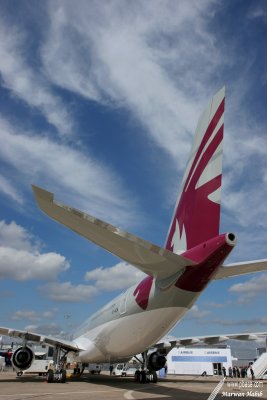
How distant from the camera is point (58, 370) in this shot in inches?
741

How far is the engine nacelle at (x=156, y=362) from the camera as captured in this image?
67.5 feet

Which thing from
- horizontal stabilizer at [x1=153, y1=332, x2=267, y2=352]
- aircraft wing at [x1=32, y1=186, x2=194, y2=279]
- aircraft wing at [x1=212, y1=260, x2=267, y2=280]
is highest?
aircraft wing at [x1=32, y1=186, x2=194, y2=279]

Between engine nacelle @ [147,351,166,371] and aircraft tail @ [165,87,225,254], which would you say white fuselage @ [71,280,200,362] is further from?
engine nacelle @ [147,351,166,371]

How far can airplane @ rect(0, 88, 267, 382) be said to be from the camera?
7.31m

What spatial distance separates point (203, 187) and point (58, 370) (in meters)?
13.8

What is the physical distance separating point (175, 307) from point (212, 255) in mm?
2665

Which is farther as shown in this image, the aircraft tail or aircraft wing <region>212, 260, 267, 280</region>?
the aircraft tail

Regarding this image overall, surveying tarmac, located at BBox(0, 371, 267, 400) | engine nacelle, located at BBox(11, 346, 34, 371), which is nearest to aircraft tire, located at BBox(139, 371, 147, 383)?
tarmac, located at BBox(0, 371, 267, 400)

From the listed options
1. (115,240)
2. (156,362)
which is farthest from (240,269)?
(156,362)

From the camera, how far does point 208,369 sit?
4350cm

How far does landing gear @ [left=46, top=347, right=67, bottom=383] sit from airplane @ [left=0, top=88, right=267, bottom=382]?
4934 millimetres

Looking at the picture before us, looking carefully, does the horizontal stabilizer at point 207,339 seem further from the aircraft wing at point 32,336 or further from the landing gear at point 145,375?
the aircraft wing at point 32,336

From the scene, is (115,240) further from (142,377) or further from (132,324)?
(142,377)

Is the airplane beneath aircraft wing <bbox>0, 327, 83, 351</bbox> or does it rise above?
above
